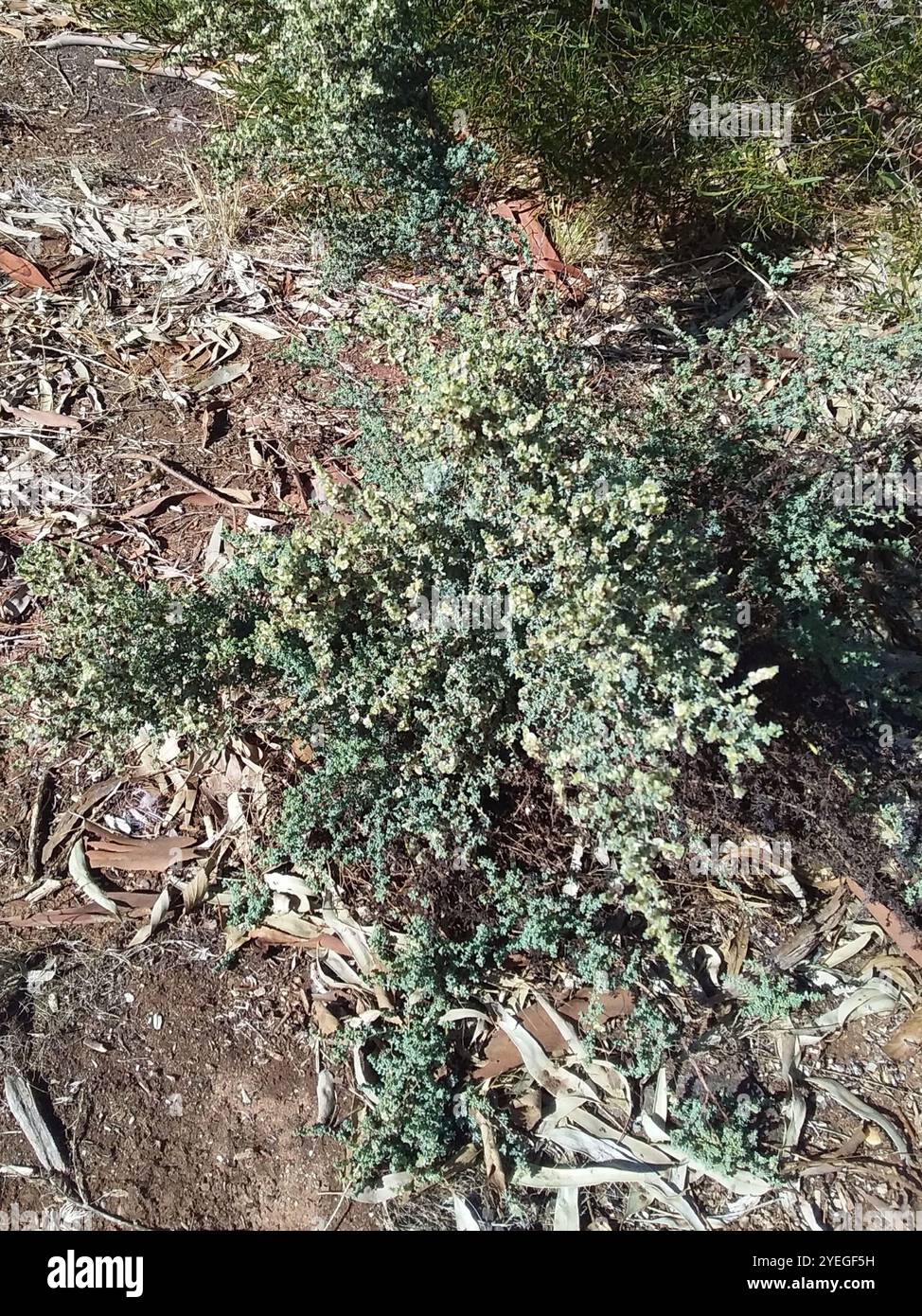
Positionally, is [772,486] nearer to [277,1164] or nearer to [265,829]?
[265,829]

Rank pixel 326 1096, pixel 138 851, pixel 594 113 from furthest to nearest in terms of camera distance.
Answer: pixel 594 113, pixel 138 851, pixel 326 1096

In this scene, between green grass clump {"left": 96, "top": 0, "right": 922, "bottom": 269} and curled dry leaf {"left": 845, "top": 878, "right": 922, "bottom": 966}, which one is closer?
curled dry leaf {"left": 845, "top": 878, "right": 922, "bottom": 966}

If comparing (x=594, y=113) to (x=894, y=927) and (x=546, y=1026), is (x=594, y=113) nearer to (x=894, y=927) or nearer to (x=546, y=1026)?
(x=894, y=927)

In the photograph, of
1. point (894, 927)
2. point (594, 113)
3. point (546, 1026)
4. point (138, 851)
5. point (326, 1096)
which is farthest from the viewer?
point (594, 113)

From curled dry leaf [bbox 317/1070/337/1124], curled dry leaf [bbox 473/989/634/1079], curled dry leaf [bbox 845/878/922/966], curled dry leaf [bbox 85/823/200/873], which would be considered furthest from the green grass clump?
curled dry leaf [bbox 317/1070/337/1124]

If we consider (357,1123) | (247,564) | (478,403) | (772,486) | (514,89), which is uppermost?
(514,89)

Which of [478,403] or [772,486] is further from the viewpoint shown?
[772,486]

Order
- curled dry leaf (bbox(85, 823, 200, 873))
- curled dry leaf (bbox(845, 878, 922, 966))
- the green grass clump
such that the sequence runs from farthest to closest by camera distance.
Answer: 1. the green grass clump
2. curled dry leaf (bbox(85, 823, 200, 873))
3. curled dry leaf (bbox(845, 878, 922, 966))

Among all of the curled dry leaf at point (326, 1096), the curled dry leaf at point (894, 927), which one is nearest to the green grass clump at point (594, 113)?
the curled dry leaf at point (894, 927)

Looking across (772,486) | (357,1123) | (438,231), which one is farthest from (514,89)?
(357,1123)

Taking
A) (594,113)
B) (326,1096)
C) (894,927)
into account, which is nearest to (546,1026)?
(326,1096)

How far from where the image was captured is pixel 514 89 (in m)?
4.09

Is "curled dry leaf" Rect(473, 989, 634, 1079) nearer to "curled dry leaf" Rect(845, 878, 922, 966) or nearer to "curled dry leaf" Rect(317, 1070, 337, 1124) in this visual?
"curled dry leaf" Rect(317, 1070, 337, 1124)

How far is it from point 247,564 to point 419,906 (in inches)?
45.2
